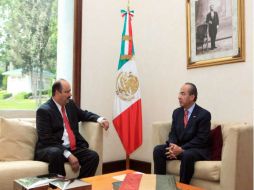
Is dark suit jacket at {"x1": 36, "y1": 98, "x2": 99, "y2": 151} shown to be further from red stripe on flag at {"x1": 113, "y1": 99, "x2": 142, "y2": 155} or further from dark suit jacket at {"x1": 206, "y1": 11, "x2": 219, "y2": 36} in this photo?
dark suit jacket at {"x1": 206, "y1": 11, "x2": 219, "y2": 36}

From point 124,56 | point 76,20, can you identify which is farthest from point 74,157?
point 76,20

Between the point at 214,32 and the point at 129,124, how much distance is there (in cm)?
154

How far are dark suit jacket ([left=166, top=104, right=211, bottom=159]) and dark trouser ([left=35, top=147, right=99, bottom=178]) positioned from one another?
0.78 meters

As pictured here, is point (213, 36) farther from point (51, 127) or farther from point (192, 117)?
point (51, 127)

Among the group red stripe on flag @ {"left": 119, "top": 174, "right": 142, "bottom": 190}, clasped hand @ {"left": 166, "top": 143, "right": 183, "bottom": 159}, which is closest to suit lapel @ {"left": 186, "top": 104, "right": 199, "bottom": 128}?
clasped hand @ {"left": 166, "top": 143, "right": 183, "bottom": 159}

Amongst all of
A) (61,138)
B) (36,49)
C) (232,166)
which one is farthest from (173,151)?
(36,49)

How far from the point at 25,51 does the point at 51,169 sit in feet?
5.62

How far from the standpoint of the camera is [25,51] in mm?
3674

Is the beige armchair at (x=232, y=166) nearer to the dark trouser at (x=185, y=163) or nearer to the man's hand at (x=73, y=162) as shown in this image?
the dark trouser at (x=185, y=163)

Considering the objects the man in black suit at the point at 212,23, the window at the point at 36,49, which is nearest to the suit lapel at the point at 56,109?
the window at the point at 36,49

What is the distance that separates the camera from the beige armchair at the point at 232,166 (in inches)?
97.1

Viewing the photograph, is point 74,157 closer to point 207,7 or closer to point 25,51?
point 25,51

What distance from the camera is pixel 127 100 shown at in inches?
153

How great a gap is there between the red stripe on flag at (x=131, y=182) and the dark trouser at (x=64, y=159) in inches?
36.9
